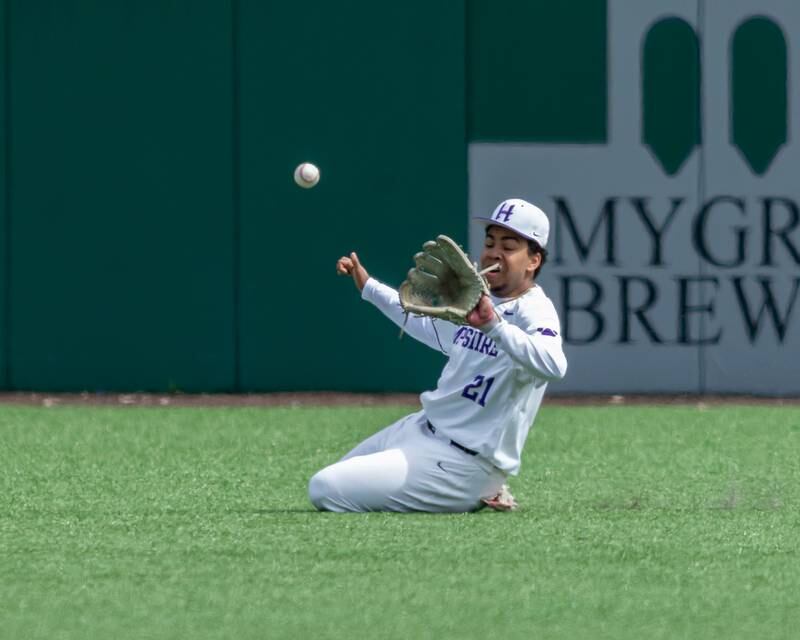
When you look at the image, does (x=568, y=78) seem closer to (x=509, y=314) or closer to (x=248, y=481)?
(x=248, y=481)

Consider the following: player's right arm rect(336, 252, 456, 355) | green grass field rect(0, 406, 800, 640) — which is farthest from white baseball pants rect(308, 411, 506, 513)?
player's right arm rect(336, 252, 456, 355)

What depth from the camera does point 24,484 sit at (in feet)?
27.2

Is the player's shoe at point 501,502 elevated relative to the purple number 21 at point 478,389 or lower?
lower

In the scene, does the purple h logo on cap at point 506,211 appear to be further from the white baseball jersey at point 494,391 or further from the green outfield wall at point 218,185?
the green outfield wall at point 218,185

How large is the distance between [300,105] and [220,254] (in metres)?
1.17

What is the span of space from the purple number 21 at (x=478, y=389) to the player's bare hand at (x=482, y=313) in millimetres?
441

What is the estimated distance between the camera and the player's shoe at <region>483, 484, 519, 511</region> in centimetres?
730

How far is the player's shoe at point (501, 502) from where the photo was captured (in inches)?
287

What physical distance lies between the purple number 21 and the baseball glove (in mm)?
329

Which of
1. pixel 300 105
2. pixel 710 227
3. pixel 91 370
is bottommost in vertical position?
pixel 91 370

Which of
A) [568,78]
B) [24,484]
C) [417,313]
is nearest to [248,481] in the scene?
[24,484]

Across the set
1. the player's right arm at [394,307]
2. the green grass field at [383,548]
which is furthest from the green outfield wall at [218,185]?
the player's right arm at [394,307]

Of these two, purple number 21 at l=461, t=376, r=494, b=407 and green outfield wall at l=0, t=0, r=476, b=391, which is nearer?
purple number 21 at l=461, t=376, r=494, b=407

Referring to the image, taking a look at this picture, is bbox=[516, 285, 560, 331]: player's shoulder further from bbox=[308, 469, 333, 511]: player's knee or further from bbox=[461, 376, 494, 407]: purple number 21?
bbox=[308, 469, 333, 511]: player's knee
